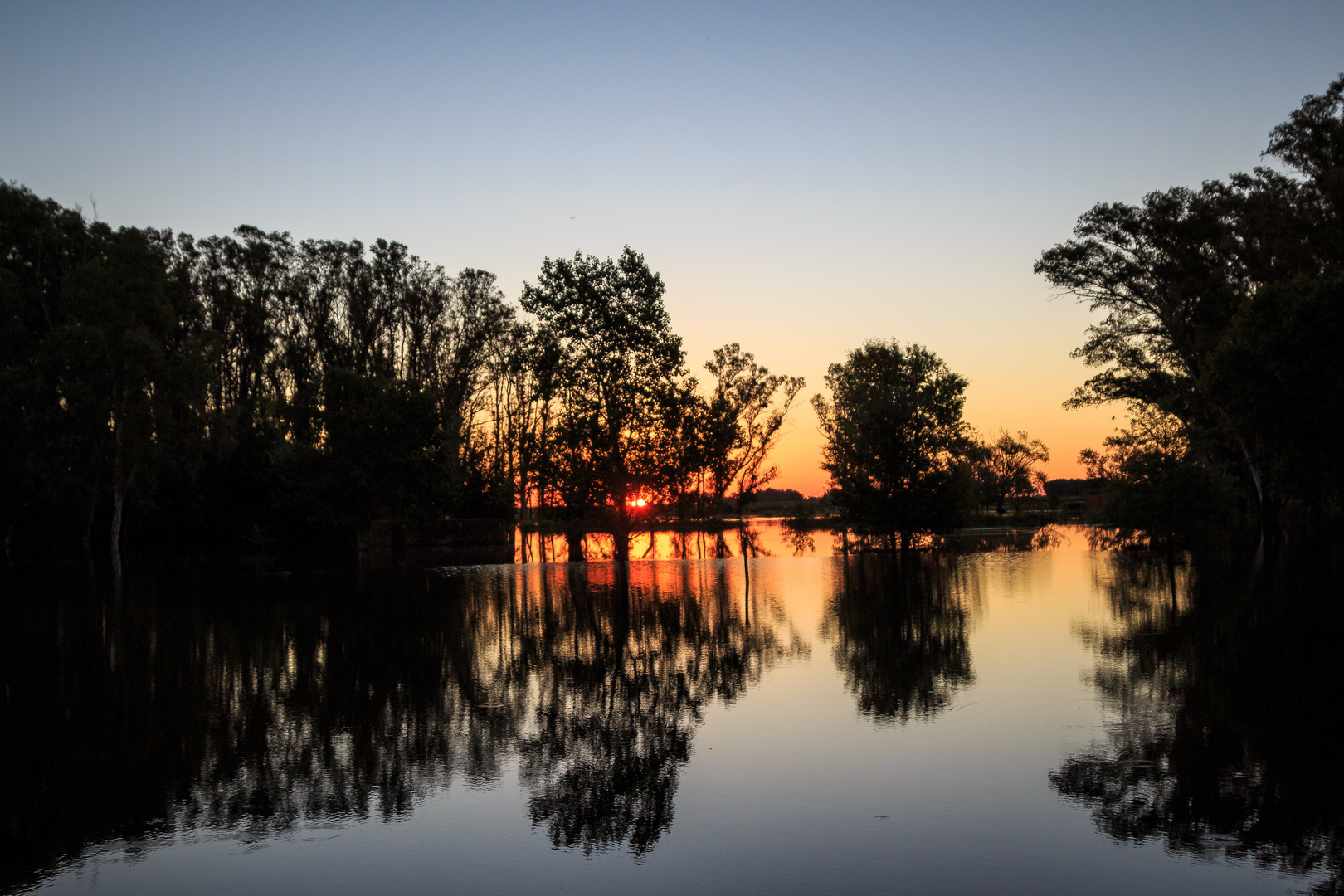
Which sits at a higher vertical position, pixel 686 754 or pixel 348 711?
pixel 348 711

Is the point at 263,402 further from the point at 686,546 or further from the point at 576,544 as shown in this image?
the point at 686,546

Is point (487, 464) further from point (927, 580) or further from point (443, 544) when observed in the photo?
point (927, 580)

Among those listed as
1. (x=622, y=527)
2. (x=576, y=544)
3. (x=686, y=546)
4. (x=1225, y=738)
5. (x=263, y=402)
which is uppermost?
(x=263, y=402)

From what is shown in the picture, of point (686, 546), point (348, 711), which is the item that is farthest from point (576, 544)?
point (348, 711)

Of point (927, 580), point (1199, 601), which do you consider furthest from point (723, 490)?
point (1199, 601)

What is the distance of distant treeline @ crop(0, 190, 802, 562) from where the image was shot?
139 feet

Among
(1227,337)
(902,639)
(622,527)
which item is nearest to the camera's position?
(902,639)

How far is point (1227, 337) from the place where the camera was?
28391 millimetres

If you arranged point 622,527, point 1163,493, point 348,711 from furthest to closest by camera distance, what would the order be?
point 622,527, point 1163,493, point 348,711

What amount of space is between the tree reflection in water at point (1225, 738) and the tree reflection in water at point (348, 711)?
385 centimetres

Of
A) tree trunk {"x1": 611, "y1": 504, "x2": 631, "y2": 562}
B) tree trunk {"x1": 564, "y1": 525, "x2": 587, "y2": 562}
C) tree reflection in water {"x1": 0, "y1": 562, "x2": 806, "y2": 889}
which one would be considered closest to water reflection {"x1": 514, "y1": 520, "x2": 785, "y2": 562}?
tree trunk {"x1": 564, "y1": 525, "x2": 587, "y2": 562}

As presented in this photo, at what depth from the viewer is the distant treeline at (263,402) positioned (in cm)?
4222

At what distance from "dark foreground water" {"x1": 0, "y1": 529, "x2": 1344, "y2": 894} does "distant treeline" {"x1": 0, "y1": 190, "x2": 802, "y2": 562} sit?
27.1 meters

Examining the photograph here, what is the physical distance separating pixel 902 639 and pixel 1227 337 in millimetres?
19009
